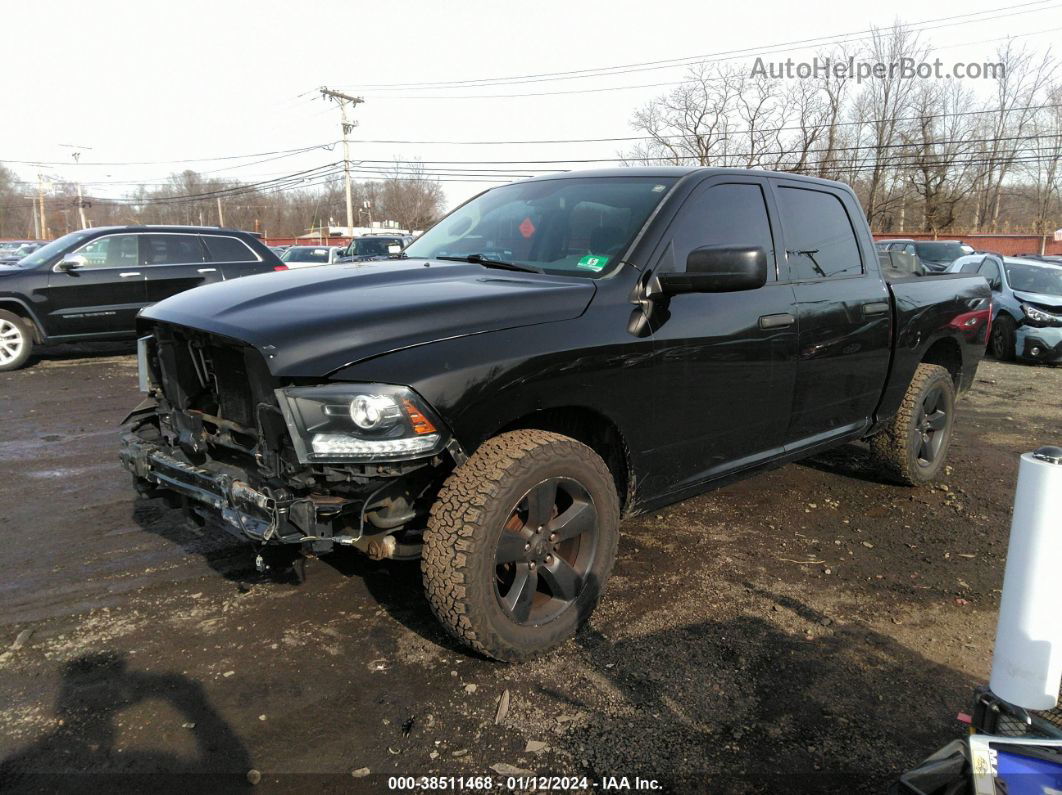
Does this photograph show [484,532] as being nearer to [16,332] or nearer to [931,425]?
[931,425]

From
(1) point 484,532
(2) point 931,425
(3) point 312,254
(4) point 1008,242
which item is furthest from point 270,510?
(4) point 1008,242

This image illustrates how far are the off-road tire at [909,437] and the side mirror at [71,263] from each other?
370 inches

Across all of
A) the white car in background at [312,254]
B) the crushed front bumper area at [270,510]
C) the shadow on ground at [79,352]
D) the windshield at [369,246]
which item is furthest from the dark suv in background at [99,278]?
the white car in background at [312,254]

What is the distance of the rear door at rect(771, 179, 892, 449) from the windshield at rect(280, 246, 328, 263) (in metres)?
18.3

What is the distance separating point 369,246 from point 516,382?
18146 mm

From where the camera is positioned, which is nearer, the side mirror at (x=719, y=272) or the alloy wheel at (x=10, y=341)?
the side mirror at (x=719, y=272)

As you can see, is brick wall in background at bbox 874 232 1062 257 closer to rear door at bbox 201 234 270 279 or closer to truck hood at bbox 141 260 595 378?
rear door at bbox 201 234 270 279

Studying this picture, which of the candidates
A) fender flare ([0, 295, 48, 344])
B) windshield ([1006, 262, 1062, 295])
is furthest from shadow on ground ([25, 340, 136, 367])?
windshield ([1006, 262, 1062, 295])

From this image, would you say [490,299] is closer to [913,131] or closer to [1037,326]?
[1037,326]

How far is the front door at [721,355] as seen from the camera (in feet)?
10.5

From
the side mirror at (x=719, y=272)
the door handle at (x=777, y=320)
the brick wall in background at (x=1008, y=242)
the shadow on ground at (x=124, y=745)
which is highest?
the brick wall in background at (x=1008, y=242)

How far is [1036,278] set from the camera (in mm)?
12281

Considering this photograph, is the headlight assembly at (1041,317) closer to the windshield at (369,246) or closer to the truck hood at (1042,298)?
the truck hood at (1042,298)

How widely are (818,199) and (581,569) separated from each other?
8.97 ft
